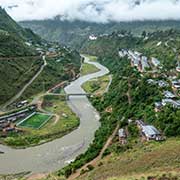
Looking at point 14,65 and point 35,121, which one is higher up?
point 14,65

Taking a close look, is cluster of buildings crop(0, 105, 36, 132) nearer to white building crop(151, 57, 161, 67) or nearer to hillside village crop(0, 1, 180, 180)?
hillside village crop(0, 1, 180, 180)

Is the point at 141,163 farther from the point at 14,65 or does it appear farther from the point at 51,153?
the point at 14,65

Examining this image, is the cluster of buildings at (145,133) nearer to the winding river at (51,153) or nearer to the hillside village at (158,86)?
the hillside village at (158,86)

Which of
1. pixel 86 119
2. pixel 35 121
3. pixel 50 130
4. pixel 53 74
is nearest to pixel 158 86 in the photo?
pixel 86 119

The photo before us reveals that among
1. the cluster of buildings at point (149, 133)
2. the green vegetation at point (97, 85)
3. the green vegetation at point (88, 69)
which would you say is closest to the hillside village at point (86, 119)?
the cluster of buildings at point (149, 133)

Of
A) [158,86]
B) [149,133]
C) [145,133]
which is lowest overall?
[145,133]

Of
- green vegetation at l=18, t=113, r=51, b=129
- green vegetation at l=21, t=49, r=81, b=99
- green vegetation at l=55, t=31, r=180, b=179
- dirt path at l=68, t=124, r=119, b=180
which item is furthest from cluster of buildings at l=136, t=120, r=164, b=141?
green vegetation at l=21, t=49, r=81, b=99

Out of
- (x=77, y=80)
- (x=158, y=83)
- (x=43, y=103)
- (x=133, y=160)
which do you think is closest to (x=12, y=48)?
(x=77, y=80)

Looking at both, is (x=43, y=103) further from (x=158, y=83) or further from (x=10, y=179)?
(x=10, y=179)
